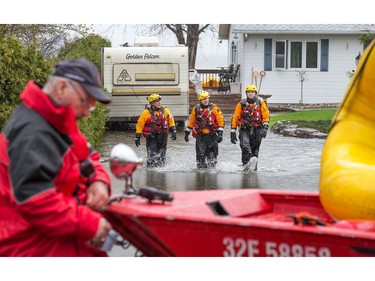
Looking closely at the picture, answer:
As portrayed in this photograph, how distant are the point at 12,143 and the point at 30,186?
0.83 ft

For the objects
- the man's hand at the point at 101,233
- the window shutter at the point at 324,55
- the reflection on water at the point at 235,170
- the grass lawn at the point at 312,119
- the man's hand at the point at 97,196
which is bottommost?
the reflection on water at the point at 235,170

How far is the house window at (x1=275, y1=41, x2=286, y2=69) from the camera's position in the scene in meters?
37.4

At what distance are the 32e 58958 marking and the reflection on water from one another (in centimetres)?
A: 678

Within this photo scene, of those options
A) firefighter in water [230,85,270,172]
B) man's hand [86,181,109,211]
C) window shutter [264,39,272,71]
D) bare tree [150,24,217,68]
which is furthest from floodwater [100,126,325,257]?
bare tree [150,24,217,68]

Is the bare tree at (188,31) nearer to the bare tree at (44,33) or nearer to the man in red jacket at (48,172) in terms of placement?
the bare tree at (44,33)

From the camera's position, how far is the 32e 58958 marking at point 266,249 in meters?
4.79

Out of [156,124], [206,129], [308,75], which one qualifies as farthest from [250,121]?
[308,75]

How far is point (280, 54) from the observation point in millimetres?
37625

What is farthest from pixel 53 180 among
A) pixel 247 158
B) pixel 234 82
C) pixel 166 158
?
pixel 234 82

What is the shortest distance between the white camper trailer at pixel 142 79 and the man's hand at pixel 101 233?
21746mm

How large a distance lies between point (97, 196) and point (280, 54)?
3369 centimetres

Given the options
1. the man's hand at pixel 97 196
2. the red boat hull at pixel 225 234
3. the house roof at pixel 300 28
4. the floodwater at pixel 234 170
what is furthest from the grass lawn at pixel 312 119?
the man's hand at pixel 97 196

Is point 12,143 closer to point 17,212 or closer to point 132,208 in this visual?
point 17,212

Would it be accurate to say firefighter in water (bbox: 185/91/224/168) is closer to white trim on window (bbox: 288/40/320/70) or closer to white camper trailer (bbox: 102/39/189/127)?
white camper trailer (bbox: 102/39/189/127)
